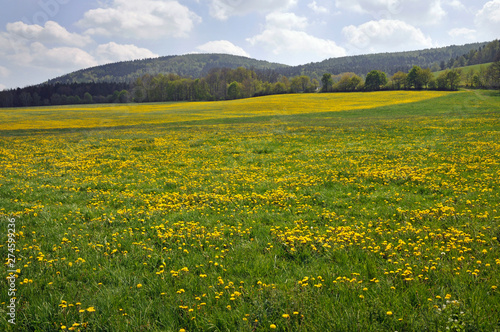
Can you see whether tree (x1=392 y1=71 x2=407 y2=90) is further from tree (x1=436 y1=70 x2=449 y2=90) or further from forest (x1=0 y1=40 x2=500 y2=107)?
tree (x1=436 y1=70 x2=449 y2=90)

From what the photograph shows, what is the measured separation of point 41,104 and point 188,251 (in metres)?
166

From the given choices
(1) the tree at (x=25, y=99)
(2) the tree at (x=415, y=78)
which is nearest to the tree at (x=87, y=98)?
(1) the tree at (x=25, y=99)

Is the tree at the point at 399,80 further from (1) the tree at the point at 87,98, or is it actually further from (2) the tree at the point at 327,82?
(1) the tree at the point at 87,98

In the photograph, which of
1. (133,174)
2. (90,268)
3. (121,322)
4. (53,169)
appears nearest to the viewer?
(121,322)

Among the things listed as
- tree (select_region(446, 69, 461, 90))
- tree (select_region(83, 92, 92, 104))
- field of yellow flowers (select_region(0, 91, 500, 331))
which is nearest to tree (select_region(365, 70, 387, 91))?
tree (select_region(446, 69, 461, 90))

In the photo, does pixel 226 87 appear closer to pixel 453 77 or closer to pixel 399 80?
pixel 399 80

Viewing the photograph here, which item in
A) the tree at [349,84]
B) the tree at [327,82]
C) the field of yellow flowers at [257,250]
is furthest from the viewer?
the tree at [327,82]

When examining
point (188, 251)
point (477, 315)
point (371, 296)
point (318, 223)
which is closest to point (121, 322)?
point (188, 251)

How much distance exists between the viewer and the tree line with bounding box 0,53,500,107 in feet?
337

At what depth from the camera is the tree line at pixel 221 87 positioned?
337 feet

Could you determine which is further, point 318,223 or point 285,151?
point 285,151

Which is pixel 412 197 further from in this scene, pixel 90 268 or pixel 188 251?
pixel 90 268

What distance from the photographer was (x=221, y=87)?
145125 mm

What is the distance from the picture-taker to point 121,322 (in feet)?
12.6
